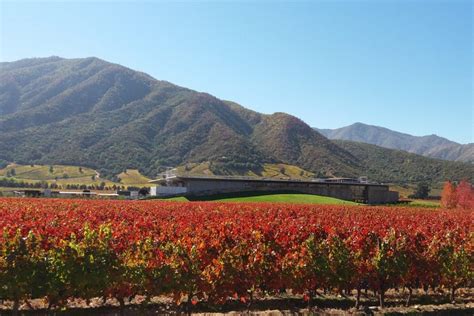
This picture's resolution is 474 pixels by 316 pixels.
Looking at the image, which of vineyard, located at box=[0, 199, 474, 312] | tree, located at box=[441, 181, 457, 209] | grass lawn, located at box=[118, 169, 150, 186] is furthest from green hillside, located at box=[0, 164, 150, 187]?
vineyard, located at box=[0, 199, 474, 312]

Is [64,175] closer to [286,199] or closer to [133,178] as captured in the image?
[133,178]

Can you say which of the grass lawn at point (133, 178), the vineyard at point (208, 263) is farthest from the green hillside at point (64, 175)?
the vineyard at point (208, 263)

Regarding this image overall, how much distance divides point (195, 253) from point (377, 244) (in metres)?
7.32

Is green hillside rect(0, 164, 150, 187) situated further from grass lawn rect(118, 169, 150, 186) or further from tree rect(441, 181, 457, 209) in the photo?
tree rect(441, 181, 457, 209)

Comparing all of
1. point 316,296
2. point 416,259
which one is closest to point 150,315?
point 316,296

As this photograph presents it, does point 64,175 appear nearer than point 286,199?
No

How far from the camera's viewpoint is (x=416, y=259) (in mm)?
15992

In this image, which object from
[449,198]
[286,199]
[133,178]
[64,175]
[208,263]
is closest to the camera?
[208,263]

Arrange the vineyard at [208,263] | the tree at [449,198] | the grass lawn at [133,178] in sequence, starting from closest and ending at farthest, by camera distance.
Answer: the vineyard at [208,263] → the tree at [449,198] → the grass lawn at [133,178]

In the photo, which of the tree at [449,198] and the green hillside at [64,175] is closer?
the tree at [449,198]

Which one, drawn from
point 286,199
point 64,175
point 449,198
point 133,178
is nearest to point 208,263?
point 286,199

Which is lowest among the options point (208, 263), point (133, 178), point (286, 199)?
point (133, 178)

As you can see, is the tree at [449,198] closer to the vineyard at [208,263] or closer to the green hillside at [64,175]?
the vineyard at [208,263]

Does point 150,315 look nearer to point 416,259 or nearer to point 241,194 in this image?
point 416,259
